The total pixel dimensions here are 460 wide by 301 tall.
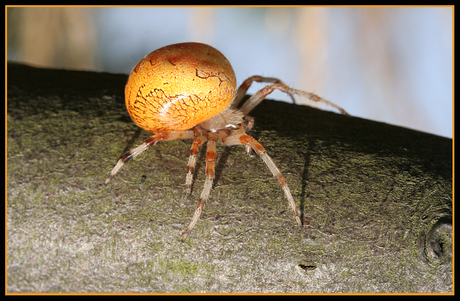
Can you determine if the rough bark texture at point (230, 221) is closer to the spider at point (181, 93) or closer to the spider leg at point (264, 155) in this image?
the spider leg at point (264, 155)

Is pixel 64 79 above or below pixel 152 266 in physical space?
above

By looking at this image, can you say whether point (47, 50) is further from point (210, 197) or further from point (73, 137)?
point (210, 197)

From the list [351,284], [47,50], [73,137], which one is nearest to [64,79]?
[73,137]

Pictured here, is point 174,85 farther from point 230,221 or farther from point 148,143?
point 230,221

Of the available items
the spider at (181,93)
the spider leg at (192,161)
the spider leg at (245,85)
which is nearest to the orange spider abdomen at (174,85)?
the spider at (181,93)

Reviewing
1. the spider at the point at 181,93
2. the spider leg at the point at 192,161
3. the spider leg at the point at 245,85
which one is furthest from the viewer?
the spider leg at the point at 245,85

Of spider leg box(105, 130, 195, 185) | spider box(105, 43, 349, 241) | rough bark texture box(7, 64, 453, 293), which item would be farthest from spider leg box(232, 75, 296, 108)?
rough bark texture box(7, 64, 453, 293)
